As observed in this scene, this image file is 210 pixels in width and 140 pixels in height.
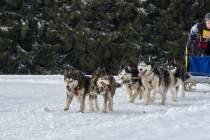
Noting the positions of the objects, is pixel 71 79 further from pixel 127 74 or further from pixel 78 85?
pixel 127 74

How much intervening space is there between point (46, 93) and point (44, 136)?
5734 millimetres

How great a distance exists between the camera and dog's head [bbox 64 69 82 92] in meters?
6.84

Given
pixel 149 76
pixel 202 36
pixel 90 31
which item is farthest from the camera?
pixel 90 31

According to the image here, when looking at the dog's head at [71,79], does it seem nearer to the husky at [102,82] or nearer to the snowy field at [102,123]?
the husky at [102,82]

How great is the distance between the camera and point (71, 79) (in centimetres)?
684

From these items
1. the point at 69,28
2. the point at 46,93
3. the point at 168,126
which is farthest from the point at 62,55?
the point at 168,126

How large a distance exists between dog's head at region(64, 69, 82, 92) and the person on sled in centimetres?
466

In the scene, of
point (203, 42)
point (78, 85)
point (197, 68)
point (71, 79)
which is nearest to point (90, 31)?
point (203, 42)

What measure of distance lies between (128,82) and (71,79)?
202cm

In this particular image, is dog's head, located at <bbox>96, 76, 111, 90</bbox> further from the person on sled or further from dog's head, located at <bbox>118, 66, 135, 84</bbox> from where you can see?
the person on sled

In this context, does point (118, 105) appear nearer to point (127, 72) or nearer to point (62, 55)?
point (127, 72)

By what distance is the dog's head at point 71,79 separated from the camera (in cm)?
684

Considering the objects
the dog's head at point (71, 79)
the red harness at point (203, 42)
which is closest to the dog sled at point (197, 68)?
A: the red harness at point (203, 42)

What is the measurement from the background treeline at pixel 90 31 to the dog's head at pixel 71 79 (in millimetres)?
14664
